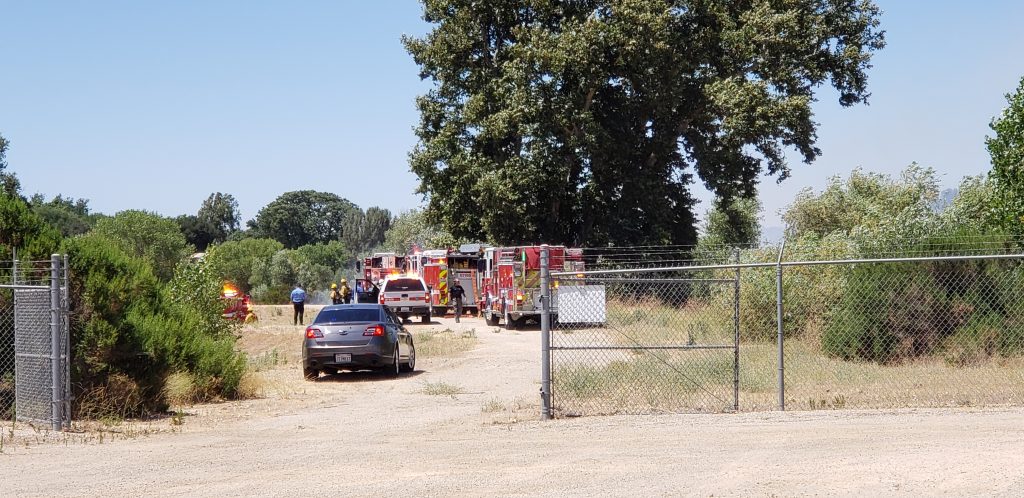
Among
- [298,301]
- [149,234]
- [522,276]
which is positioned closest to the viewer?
[522,276]

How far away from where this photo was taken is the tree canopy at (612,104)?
40.5 metres

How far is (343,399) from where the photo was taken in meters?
17.1

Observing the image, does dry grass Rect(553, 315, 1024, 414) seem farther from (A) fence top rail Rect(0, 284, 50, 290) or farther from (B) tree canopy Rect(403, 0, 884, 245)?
(B) tree canopy Rect(403, 0, 884, 245)

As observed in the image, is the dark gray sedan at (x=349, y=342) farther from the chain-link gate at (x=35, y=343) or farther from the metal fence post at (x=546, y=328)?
the metal fence post at (x=546, y=328)

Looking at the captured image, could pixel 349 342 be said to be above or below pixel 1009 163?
below

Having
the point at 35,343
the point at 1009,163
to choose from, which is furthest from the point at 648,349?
the point at 1009,163

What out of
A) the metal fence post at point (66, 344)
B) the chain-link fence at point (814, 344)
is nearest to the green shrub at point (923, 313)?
the chain-link fence at point (814, 344)

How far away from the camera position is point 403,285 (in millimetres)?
40125

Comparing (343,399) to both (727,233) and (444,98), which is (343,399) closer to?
(444,98)

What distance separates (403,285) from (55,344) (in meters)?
27.7

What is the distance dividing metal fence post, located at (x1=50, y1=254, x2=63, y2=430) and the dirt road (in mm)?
799

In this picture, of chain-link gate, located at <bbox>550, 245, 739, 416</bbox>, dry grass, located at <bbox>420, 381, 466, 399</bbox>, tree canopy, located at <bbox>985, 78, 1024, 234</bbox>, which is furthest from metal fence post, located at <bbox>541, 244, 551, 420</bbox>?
tree canopy, located at <bbox>985, 78, 1024, 234</bbox>

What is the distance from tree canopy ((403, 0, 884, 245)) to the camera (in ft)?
133

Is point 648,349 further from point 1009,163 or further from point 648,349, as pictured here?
point 1009,163
